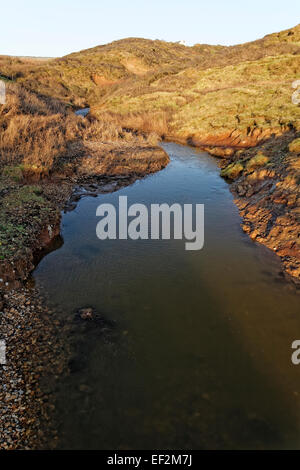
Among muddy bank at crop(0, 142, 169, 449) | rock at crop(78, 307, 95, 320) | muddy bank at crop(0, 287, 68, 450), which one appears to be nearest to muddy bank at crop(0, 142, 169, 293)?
muddy bank at crop(0, 142, 169, 449)

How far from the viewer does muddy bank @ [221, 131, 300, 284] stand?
962 cm

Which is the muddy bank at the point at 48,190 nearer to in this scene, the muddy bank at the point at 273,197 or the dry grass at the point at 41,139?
the dry grass at the point at 41,139

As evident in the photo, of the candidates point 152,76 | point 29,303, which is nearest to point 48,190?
point 29,303

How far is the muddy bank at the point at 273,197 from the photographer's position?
9623 mm

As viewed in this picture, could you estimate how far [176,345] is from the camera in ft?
20.1

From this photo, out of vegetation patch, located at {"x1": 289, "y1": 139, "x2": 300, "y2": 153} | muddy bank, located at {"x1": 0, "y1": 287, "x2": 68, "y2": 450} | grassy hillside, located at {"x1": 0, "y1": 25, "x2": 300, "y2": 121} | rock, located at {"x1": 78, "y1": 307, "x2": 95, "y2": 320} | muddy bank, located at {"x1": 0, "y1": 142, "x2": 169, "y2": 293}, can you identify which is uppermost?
grassy hillside, located at {"x1": 0, "y1": 25, "x2": 300, "y2": 121}

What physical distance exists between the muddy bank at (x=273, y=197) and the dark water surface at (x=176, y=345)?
571 millimetres

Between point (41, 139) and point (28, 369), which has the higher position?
point (41, 139)

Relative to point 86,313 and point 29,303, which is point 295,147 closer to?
point 86,313

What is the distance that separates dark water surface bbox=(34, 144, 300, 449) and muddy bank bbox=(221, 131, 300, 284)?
57 centimetres

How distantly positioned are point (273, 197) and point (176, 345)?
8.50 metres

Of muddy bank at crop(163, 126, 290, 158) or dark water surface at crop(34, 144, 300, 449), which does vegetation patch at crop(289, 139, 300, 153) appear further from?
dark water surface at crop(34, 144, 300, 449)

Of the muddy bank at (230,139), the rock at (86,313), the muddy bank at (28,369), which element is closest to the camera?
the muddy bank at (28,369)

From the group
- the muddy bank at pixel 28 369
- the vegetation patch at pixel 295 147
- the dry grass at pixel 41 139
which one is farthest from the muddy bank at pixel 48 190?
the vegetation patch at pixel 295 147
